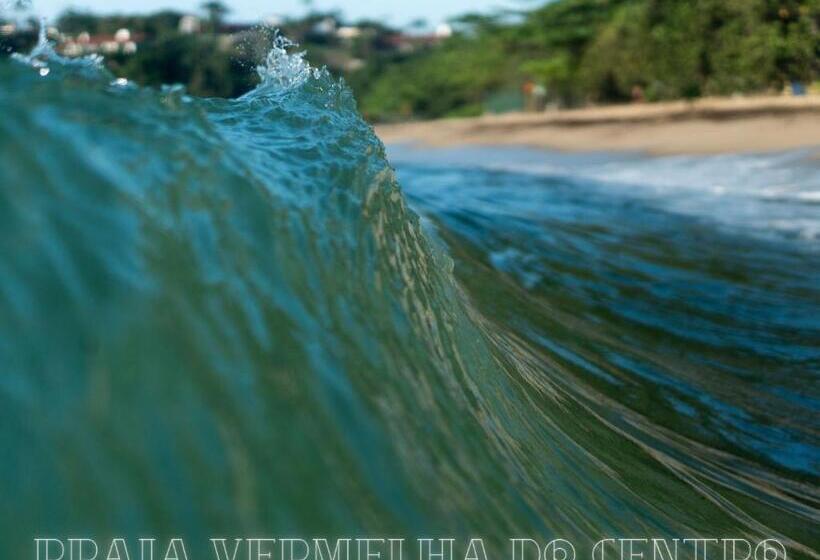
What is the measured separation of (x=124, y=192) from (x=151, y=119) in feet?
1.36

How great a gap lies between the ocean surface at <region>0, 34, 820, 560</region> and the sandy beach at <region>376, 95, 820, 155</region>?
47.6 ft

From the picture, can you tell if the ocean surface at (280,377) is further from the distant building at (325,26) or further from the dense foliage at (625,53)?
the distant building at (325,26)

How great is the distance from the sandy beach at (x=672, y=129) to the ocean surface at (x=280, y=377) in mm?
14523

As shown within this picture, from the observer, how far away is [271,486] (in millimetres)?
1926

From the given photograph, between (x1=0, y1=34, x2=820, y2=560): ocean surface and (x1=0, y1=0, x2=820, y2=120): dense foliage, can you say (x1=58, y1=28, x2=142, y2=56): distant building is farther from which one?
(x1=0, y1=34, x2=820, y2=560): ocean surface

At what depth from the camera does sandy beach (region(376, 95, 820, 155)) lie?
20.5 metres

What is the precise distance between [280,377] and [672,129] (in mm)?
24312

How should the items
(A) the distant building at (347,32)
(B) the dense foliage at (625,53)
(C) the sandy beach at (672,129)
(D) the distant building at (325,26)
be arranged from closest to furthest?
(C) the sandy beach at (672,129) < (B) the dense foliage at (625,53) < (D) the distant building at (325,26) < (A) the distant building at (347,32)

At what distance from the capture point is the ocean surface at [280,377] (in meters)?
1.82

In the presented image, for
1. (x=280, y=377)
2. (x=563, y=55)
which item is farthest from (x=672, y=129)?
(x=280, y=377)

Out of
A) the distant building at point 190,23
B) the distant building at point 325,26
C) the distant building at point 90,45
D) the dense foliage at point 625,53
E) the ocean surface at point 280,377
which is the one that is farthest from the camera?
the distant building at point 325,26

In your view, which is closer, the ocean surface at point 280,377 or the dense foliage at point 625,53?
the ocean surface at point 280,377

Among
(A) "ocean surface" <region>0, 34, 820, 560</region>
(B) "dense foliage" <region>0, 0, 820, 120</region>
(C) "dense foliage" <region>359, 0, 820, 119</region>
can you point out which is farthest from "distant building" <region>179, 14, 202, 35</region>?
(A) "ocean surface" <region>0, 34, 820, 560</region>

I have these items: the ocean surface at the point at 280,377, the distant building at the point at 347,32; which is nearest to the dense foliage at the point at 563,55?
the ocean surface at the point at 280,377
